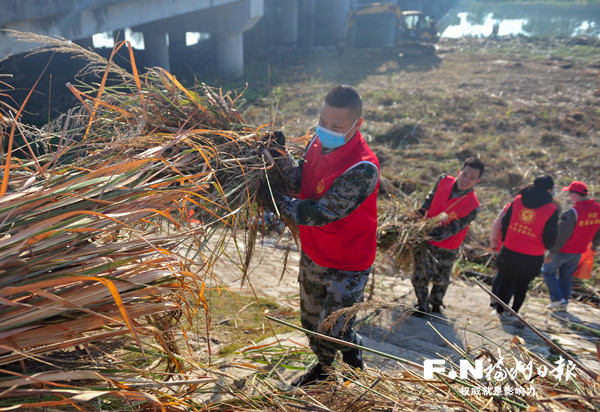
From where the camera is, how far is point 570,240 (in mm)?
5246

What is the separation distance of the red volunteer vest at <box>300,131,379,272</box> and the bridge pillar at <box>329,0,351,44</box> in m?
27.8

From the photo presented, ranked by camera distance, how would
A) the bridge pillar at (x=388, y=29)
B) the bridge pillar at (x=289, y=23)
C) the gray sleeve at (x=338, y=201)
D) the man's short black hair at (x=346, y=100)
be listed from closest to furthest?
the gray sleeve at (x=338, y=201), the man's short black hair at (x=346, y=100), the bridge pillar at (x=289, y=23), the bridge pillar at (x=388, y=29)

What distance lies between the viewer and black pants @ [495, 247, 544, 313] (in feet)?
15.2

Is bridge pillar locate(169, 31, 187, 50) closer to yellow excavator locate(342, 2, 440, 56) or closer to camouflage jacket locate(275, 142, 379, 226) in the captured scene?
yellow excavator locate(342, 2, 440, 56)

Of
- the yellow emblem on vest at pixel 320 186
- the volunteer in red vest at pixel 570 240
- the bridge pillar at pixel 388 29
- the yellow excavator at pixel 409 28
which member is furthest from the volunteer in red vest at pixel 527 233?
the bridge pillar at pixel 388 29

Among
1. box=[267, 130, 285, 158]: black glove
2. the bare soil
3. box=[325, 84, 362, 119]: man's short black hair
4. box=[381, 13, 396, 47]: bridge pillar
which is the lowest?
the bare soil

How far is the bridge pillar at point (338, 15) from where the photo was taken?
28969mm

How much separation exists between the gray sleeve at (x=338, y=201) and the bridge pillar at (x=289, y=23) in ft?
84.9

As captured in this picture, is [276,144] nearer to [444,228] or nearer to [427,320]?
[444,228]

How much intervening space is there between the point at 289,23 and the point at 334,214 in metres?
26.2

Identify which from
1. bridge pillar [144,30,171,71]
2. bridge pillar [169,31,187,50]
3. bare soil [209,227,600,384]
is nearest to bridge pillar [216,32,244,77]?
bridge pillar [144,30,171,71]

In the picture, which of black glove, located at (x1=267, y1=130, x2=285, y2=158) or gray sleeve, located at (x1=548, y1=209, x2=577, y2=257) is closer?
black glove, located at (x1=267, y1=130, x2=285, y2=158)

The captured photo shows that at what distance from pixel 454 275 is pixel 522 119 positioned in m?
9.45

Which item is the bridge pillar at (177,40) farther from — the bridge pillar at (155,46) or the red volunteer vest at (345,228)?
the red volunteer vest at (345,228)
